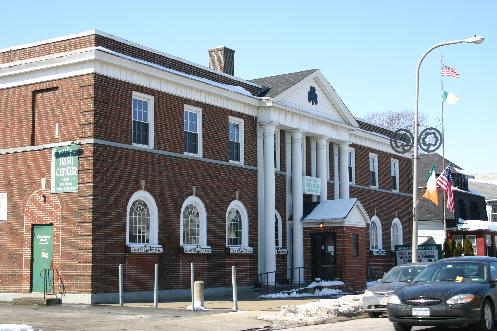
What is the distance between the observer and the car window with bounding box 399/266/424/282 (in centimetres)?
2039

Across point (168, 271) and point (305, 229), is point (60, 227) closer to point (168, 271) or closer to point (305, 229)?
point (168, 271)

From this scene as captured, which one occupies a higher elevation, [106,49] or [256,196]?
[106,49]

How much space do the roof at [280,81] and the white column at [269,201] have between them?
1.72 metres

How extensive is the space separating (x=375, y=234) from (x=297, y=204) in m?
10.3

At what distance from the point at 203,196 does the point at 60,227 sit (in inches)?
248

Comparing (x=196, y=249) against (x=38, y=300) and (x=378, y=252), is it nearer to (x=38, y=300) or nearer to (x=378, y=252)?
(x=38, y=300)

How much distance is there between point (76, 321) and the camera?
17859mm

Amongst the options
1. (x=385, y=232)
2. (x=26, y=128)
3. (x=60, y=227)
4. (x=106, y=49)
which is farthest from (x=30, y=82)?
(x=385, y=232)

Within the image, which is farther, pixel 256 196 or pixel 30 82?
pixel 256 196

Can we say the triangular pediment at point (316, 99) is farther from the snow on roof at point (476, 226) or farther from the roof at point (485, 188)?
the roof at point (485, 188)

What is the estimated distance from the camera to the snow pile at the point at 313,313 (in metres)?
18.5

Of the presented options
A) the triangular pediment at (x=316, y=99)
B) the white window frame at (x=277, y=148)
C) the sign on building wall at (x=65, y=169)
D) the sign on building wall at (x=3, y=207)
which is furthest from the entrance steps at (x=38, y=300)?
the triangular pediment at (x=316, y=99)

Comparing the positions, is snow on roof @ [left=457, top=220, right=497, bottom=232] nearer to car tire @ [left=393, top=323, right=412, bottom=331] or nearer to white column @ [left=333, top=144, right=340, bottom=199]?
white column @ [left=333, top=144, right=340, bottom=199]

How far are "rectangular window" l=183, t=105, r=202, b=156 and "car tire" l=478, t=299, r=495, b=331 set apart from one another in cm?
1605
